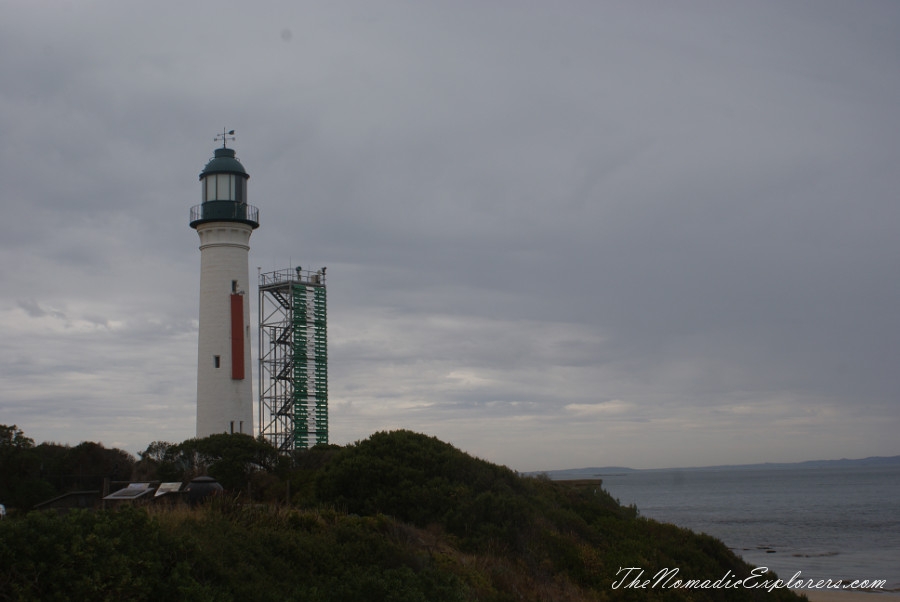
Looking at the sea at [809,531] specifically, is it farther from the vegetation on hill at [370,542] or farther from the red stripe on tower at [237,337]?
the red stripe on tower at [237,337]

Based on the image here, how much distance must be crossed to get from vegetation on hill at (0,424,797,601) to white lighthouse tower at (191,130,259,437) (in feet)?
21.4

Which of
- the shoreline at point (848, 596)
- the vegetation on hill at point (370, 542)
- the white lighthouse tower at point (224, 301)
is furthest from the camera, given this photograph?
the white lighthouse tower at point (224, 301)

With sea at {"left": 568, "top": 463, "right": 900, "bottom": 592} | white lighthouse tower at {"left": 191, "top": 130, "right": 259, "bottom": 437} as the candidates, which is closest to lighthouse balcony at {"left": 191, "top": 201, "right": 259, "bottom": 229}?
white lighthouse tower at {"left": 191, "top": 130, "right": 259, "bottom": 437}

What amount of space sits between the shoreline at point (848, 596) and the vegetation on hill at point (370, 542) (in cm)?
764

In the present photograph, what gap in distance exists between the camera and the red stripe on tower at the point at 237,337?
36.0 meters

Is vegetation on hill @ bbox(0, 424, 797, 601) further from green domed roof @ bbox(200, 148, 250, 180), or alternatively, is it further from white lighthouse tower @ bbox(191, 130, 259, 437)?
green domed roof @ bbox(200, 148, 250, 180)

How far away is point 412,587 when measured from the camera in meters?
11.0

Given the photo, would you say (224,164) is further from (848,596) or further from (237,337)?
(848,596)

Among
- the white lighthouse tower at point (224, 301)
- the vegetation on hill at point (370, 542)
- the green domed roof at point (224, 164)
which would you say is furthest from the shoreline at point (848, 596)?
the green domed roof at point (224, 164)

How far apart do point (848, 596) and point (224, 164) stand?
3063 cm

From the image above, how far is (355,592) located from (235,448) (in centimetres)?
1939

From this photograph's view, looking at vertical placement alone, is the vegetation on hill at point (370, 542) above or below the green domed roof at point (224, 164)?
below

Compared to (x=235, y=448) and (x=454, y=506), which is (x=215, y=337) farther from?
(x=454, y=506)

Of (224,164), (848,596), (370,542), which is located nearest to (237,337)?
(224,164)
